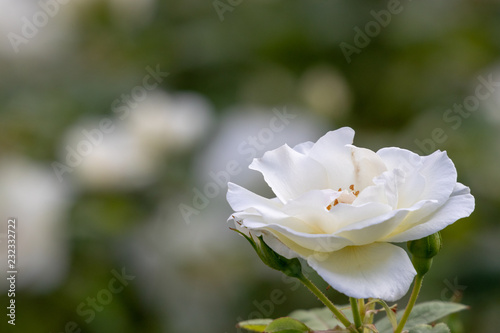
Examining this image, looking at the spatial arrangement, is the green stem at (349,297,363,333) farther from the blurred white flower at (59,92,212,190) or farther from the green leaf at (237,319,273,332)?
the blurred white flower at (59,92,212,190)

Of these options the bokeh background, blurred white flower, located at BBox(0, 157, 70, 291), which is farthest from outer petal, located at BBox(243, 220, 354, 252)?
blurred white flower, located at BBox(0, 157, 70, 291)

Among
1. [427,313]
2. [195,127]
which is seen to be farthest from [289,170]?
[195,127]

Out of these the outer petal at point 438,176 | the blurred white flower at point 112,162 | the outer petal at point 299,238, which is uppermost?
the blurred white flower at point 112,162

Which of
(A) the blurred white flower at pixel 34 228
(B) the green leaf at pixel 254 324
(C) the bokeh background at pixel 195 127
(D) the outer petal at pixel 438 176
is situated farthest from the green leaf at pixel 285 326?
(A) the blurred white flower at pixel 34 228

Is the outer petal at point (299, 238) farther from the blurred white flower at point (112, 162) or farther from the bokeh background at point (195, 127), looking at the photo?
the blurred white flower at point (112, 162)

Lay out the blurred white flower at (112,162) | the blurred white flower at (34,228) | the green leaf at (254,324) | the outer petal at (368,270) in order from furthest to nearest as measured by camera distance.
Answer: the blurred white flower at (112,162) → the blurred white flower at (34,228) → the green leaf at (254,324) → the outer petal at (368,270)
